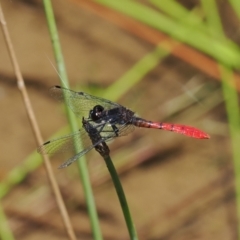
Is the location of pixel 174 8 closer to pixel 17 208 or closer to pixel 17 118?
pixel 17 118

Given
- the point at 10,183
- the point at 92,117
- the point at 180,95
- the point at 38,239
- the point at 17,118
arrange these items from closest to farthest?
the point at 92,117 → the point at 10,183 → the point at 38,239 → the point at 17,118 → the point at 180,95

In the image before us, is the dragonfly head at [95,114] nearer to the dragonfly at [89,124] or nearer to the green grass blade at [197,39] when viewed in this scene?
the dragonfly at [89,124]

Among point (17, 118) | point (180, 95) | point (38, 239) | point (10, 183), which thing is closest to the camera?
point (10, 183)

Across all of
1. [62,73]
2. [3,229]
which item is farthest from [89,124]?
[3,229]

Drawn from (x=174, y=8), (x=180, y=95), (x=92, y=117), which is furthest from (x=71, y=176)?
(x=92, y=117)

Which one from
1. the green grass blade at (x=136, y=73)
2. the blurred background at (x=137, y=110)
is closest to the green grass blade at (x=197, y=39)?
the blurred background at (x=137, y=110)

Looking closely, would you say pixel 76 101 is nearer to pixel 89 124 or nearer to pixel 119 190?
pixel 89 124

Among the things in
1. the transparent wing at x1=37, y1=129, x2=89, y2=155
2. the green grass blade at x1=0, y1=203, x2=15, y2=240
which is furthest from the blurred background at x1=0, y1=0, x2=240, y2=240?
the transparent wing at x1=37, y1=129, x2=89, y2=155
